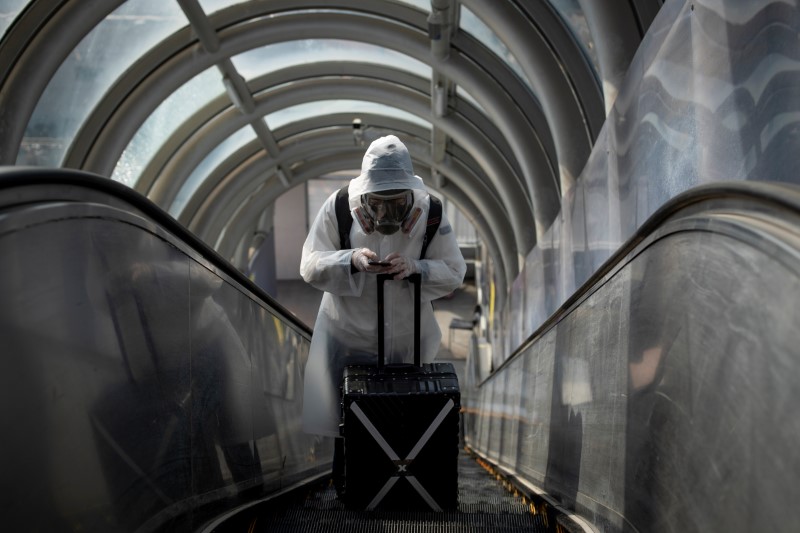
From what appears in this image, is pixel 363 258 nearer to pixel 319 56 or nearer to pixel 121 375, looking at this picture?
pixel 121 375

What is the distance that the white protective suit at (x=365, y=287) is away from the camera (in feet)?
18.4

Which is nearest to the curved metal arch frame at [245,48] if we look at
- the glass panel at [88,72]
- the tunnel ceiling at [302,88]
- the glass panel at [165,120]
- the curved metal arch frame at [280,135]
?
the tunnel ceiling at [302,88]

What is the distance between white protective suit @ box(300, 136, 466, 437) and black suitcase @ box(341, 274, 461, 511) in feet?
1.04

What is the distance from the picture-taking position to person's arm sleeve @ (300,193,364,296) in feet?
18.5

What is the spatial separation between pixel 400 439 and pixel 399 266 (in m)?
0.91

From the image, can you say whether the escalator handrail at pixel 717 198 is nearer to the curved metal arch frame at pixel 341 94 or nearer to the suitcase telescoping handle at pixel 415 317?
the suitcase telescoping handle at pixel 415 317

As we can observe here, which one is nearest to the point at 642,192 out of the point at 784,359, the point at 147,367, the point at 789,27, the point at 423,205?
the point at 423,205

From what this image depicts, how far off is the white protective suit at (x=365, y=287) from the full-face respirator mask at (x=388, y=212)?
50mm

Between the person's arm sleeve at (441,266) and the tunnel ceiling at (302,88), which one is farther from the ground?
the tunnel ceiling at (302,88)

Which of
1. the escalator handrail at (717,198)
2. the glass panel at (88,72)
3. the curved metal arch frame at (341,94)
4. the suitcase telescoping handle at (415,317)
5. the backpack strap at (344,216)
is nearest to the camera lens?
the escalator handrail at (717,198)

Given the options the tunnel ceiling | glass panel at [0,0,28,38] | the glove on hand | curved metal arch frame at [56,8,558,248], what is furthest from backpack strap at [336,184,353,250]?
curved metal arch frame at [56,8,558,248]

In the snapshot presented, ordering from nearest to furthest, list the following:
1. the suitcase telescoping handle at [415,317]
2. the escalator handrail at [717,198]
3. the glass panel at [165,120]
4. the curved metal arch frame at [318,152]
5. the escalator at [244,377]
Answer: the escalator handrail at [717,198] < the escalator at [244,377] < the suitcase telescoping handle at [415,317] < the glass panel at [165,120] < the curved metal arch frame at [318,152]

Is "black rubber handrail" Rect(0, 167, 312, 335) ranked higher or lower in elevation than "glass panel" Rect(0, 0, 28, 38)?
lower

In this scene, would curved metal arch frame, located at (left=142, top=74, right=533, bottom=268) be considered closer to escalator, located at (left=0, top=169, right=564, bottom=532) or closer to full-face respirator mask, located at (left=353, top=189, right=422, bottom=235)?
full-face respirator mask, located at (left=353, top=189, right=422, bottom=235)
